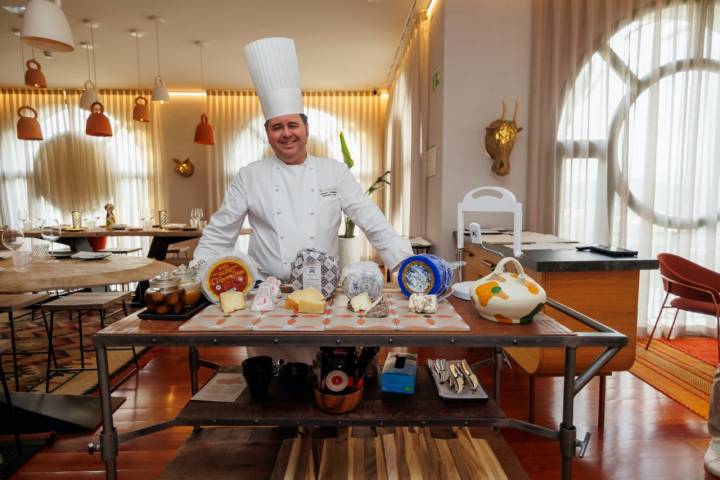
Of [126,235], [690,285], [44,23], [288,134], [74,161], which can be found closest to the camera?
[288,134]

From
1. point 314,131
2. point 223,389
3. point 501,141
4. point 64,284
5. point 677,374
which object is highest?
Answer: point 314,131

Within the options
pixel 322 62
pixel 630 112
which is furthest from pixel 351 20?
pixel 630 112

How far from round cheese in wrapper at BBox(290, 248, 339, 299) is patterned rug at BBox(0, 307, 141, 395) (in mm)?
1741

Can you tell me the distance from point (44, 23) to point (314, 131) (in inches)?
203

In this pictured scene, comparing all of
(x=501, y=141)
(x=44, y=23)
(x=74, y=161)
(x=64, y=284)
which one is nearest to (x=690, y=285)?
(x=501, y=141)

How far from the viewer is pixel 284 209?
1813 millimetres

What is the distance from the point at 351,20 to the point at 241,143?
3565 mm

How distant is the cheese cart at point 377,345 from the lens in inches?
42.2

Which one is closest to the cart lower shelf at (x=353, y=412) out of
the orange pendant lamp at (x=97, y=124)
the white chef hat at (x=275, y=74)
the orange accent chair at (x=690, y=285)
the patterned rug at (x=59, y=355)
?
the white chef hat at (x=275, y=74)

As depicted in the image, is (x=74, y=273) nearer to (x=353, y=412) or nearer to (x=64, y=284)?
(x=64, y=284)

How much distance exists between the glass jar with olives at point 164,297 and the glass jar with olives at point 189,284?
37mm

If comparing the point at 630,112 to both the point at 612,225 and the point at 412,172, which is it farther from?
the point at 412,172

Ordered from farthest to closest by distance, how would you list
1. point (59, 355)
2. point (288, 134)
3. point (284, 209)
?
point (59, 355), point (284, 209), point (288, 134)

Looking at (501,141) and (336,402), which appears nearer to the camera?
(336,402)
